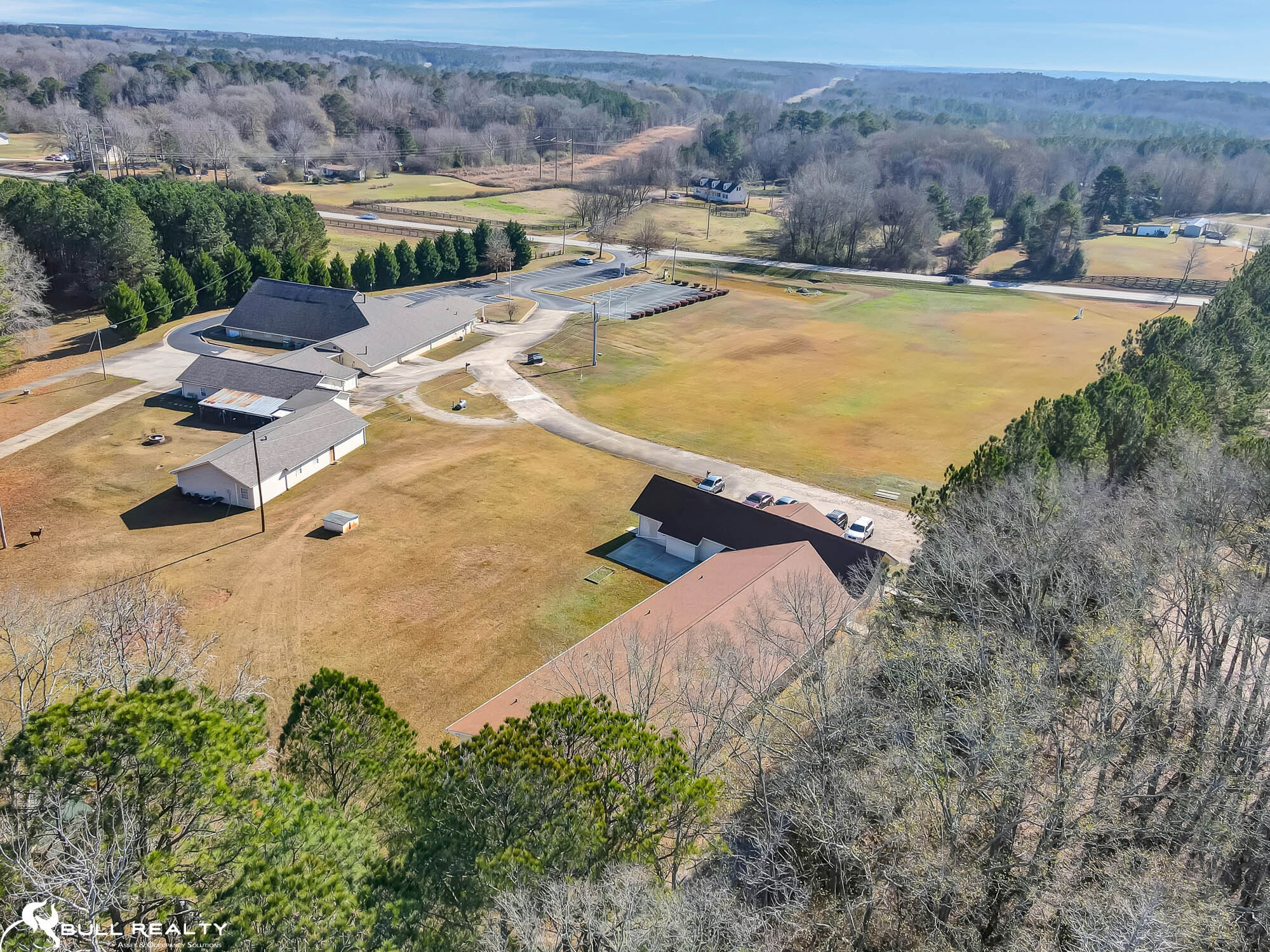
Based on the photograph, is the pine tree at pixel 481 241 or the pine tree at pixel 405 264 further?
the pine tree at pixel 481 241

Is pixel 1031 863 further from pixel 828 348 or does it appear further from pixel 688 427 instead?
pixel 828 348

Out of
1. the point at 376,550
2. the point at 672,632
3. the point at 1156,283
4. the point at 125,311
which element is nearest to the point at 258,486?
the point at 376,550

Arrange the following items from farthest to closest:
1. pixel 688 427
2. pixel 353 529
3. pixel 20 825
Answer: pixel 688 427, pixel 353 529, pixel 20 825

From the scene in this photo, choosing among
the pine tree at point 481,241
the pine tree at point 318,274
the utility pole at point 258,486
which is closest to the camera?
the utility pole at point 258,486

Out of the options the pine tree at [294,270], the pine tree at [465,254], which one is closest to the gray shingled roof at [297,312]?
the pine tree at [294,270]

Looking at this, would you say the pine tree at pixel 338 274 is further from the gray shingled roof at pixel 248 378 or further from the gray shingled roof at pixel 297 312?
the gray shingled roof at pixel 248 378

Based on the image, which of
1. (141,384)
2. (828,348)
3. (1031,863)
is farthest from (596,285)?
(1031,863)
